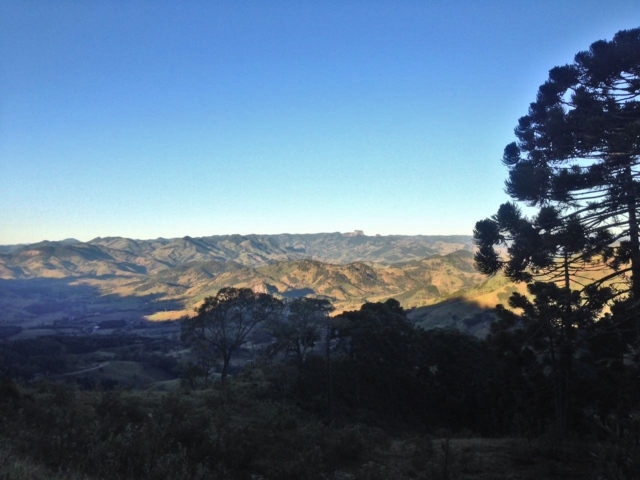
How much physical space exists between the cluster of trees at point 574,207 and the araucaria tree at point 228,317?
871 inches

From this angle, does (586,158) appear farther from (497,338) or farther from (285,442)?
(285,442)

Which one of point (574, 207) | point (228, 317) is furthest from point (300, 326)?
point (574, 207)

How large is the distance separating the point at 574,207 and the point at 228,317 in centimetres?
2667

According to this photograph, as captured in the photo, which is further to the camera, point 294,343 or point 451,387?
point 294,343

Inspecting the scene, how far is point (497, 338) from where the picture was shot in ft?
56.2

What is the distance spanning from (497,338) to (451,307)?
8100 cm

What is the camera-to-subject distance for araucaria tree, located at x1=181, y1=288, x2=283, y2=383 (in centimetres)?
3241

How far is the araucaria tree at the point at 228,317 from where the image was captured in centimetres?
3241

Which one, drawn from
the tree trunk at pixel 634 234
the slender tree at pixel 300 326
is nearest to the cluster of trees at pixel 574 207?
the tree trunk at pixel 634 234

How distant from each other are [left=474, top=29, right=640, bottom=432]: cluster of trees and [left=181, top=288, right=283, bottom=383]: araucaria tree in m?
22.1

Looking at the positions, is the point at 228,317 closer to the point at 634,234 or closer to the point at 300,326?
the point at 300,326

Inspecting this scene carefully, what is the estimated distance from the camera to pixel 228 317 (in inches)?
1304

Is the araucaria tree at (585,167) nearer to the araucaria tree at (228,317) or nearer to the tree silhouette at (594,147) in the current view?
the tree silhouette at (594,147)

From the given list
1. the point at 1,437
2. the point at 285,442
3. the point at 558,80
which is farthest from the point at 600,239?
the point at 1,437
